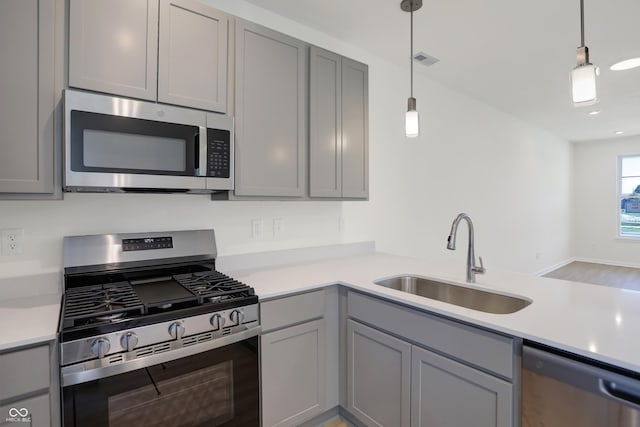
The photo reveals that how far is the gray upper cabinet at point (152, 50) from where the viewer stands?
1404 mm

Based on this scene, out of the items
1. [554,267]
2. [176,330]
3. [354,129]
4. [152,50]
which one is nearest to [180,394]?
[176,330]

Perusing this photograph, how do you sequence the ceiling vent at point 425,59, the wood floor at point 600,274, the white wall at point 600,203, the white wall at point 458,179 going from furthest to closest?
the white wall at point 600,203
the wood floor at point 600,274
the white wall at point 458,179
the ceiling vent at point 425,59

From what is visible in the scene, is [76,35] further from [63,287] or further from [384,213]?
[384,213]

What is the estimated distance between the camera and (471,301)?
1814 millimetres

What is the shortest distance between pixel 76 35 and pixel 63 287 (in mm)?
1118

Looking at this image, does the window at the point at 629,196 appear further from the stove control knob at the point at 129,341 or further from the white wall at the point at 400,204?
the stove control knob at the point at 129,341

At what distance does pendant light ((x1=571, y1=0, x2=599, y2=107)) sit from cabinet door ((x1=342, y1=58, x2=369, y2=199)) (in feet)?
4.33

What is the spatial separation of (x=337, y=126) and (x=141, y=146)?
1.23m

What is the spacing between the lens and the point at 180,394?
1349 mm

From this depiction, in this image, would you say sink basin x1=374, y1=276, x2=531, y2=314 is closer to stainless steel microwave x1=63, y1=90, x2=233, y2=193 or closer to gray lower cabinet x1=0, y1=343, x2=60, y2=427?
stainless steel microwave x1=63, y1=90, x2=233, y2=193

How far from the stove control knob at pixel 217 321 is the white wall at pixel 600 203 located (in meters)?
8.51

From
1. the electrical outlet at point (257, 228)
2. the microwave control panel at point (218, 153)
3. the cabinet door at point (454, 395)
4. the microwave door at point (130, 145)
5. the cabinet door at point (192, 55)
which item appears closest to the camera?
the cabinet door at point (454, 395)

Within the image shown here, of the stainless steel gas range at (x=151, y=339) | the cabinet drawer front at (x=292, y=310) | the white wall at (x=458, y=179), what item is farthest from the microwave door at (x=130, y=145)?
the white wall at (x=458, y=179)

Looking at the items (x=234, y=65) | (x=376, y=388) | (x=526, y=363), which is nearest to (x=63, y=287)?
(x=234, y=65)
